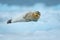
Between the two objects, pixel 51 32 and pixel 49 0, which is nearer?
pixel 51 32

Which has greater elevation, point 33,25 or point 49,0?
point 49,0

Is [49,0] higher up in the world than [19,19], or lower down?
higher up

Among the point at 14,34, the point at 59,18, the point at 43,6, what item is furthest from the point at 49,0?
the point at 14,34

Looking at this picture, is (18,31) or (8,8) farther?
(8,8)

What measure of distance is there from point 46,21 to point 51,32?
0.35 feet

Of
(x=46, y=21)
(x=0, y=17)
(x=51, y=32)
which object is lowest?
(x=51, y=32)

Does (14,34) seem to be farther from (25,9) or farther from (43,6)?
(43,6)

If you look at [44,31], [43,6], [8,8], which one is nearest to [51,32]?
[44,31]

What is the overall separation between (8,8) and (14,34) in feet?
0.84

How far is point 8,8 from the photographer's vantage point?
1133 millimetres

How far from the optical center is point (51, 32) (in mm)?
994

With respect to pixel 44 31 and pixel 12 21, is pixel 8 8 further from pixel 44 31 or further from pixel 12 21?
pixel 44 31

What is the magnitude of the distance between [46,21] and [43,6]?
5.7 inches

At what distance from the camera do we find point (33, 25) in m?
1.03
